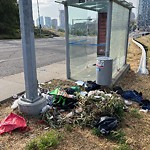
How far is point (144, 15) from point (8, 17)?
45702 mm

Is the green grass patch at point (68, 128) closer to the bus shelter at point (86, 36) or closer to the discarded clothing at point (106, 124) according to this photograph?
the discarded clothing at point (106, 124)

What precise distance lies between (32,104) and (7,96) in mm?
1389

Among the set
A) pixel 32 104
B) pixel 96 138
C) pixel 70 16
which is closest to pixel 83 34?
pixel 70 16

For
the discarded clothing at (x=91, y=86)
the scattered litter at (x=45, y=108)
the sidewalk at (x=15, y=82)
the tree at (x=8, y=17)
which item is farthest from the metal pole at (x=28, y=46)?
the tree at (x=8, y=17)

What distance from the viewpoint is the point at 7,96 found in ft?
16.1

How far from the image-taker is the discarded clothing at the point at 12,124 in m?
3.36

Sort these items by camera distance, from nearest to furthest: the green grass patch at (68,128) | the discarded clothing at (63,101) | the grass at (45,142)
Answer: the grass at (45,142), the green grass patch at (68,128), the discarded clothing at (63,101)

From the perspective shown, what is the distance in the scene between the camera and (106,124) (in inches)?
133

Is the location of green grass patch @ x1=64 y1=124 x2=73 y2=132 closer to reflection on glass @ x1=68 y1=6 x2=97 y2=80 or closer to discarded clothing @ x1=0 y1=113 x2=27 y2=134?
discarded clothing @ x1=0 y1=113 x2=27 y2=134

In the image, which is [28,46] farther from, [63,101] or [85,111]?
[85,111]

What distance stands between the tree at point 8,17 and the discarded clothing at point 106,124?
3338cm

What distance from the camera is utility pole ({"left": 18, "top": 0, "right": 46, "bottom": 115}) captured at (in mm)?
3523

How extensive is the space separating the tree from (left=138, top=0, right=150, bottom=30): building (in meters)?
39.9

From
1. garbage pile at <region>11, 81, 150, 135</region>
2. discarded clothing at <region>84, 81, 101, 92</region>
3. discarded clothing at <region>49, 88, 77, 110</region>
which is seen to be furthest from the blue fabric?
A: discarded clothing at <region>49, 88, 77, 110</region>
